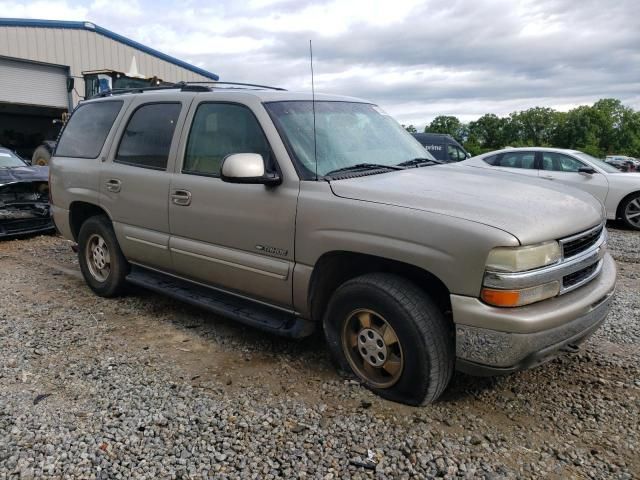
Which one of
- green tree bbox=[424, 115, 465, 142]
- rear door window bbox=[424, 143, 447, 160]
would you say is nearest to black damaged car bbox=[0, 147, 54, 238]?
rear door window bbox=[424, 143, 447, 160]

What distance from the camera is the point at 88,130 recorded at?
16.3ft

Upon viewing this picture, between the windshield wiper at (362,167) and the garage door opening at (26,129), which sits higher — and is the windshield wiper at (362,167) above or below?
below

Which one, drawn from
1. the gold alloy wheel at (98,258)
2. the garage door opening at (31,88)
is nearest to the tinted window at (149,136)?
the gold alloy wheel at (98,258)

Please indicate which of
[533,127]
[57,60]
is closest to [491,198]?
[57,60]

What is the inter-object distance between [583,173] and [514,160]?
1247mm

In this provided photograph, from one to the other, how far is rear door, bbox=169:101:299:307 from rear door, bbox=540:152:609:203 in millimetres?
7187

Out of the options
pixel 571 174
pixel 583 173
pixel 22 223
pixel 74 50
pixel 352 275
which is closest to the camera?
pixel 352 275

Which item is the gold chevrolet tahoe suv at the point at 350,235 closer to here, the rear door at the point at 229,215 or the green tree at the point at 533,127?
the rear door at the point at 229,215

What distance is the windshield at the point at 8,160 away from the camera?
8.28 metres

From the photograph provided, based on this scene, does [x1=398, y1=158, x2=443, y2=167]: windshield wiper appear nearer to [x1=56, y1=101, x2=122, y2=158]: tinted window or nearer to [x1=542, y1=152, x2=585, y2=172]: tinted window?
[x1=56, y1=101, x2=122, y2=158]: tinted window

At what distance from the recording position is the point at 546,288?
2.60 m

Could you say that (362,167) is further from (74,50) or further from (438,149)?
(74,50)

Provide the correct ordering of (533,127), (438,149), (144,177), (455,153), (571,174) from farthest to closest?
1. (533,127)
2. (455,153)
3. (438,149)
4. (571,174)
5. (144,177)

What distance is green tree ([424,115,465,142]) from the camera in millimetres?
70731
